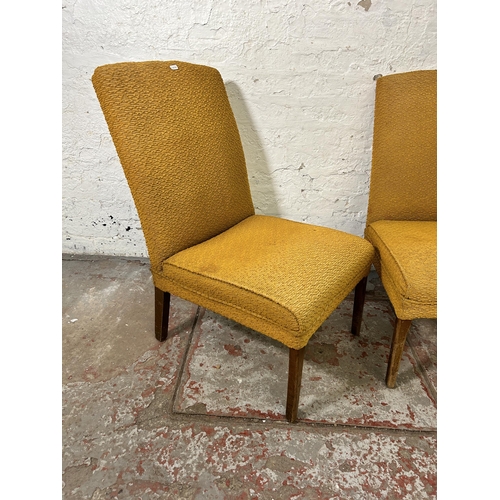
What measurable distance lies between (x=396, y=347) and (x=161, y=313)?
0.87 m

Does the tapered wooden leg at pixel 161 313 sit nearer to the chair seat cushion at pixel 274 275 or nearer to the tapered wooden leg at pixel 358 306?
the chair seat cushion at pixel 274 275

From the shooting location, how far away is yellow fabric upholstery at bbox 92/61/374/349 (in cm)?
98

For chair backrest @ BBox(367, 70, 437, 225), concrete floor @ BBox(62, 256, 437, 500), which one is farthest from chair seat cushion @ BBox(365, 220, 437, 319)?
concrete floor @ BBox(62, 256, 437, 500)

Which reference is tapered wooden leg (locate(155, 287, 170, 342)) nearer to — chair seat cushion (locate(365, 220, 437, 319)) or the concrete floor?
the concrete floor

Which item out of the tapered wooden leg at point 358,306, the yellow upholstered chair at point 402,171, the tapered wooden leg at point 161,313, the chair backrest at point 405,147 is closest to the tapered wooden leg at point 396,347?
the yellow upholstered chair at point 402,171

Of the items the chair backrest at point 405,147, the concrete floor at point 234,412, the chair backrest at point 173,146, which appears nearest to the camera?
the concrete floor at point 234,412

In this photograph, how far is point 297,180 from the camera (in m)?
1.67

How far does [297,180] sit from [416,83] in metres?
0.62

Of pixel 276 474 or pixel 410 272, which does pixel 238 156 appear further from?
pixel 276 474

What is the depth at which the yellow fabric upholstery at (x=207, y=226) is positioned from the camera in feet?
3.21

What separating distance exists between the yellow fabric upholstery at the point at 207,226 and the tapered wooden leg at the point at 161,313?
93 millimetres

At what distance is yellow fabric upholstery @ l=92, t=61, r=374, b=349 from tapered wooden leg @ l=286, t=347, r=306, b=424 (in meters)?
0.06

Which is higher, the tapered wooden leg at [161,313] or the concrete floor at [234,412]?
the tapered wooden leg at [161,313]

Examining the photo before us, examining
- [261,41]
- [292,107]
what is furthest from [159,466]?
[261,41]
